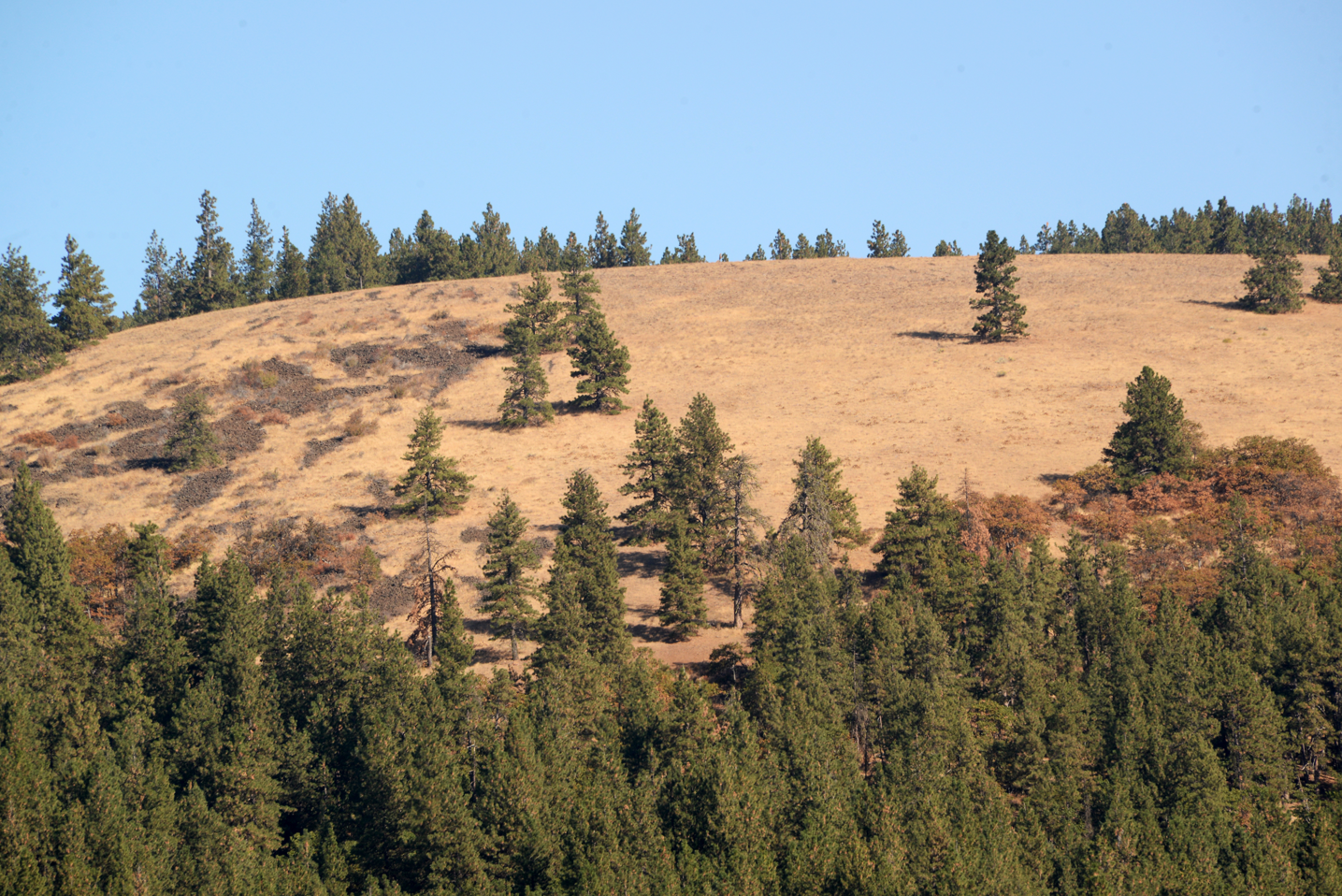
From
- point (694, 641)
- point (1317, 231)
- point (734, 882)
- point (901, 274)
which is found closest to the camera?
point (734, 882)

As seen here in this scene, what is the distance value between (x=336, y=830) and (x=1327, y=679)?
1629 inches

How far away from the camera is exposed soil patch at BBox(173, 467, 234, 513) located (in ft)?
267

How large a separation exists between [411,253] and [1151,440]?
373 ft

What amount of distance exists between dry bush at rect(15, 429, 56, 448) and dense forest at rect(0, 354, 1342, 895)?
35481 mm

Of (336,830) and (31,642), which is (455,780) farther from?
(31,642)

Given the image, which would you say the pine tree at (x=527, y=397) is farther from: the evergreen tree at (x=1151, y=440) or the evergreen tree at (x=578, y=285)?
the evergreen tree at (x=1151, y=440)

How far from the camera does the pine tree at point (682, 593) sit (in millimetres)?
56375

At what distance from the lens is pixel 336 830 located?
4431 cm

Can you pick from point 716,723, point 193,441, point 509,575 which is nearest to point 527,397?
point 193,441

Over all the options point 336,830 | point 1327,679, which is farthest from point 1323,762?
point 336,830

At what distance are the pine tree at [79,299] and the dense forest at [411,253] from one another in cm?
10

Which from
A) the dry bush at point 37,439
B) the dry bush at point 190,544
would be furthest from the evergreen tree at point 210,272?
the dry bush at point 190,544

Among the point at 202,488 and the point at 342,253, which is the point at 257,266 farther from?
the point at 202,488

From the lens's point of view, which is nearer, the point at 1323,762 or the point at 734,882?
the point at 734,882
